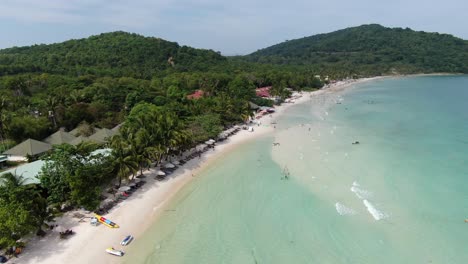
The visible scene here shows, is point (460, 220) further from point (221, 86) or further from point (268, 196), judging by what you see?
point (221, 86)

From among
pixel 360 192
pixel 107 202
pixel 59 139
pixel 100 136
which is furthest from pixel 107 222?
pixel 360 192

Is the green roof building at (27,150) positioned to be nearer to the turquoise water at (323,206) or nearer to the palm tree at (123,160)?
the palm tree at (123,160)

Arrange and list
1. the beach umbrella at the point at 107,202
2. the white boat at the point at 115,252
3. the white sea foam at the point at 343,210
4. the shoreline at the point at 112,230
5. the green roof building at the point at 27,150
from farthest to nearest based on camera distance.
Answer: the green roof building at the point at 27,150
the white sea foam at the point at 343,210
the beach umbrella at the point at 107,202
the white boat at the point at 115,252
the shoreline at the point at 112,230

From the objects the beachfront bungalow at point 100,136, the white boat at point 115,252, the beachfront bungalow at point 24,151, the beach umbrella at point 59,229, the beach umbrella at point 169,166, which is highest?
the beachfront bungalow at point 100,136

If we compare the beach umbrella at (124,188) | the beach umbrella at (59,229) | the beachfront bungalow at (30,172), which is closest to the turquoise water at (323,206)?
the beach umbrella at (124,188)

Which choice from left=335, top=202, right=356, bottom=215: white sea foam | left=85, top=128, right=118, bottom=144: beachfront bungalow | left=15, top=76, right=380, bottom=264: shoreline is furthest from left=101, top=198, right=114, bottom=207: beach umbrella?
left=335, top=202, right=356, bottom=215: white sea foam

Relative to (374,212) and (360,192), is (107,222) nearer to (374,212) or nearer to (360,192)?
(374,212)
